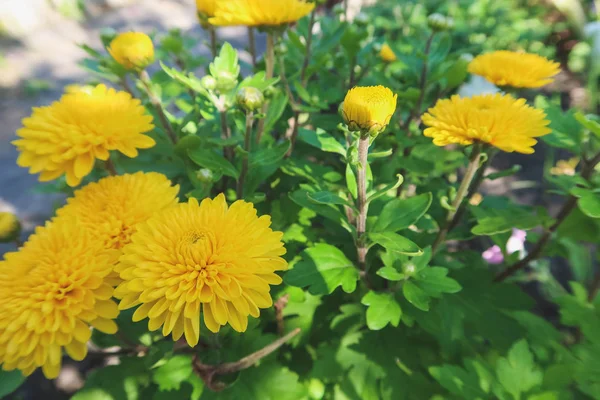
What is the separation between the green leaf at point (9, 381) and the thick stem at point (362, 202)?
39.1 inches

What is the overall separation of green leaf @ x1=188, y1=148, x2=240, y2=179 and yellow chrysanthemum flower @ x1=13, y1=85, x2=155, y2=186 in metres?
0.14

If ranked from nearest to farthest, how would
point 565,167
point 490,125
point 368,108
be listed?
point 368,108
point 490,125
point 565,167

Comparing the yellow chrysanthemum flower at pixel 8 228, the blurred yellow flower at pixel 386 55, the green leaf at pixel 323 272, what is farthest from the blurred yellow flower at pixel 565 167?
the yellow chrysanthemum flower at pixel 8 228

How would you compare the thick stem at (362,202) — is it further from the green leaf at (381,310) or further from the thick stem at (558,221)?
the thick stem at (558,221)

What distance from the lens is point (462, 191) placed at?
3.76 ft

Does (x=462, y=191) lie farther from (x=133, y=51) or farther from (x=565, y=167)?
(x=565, y=167)

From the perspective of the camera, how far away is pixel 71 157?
3.51ft

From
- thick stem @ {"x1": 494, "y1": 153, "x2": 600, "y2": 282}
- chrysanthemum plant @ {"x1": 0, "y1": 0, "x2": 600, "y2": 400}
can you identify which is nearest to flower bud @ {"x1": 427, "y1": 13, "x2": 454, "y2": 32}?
chrysanthemum plant @ {"x1": 0, "y1": 0, "x2": 600, "y2": 400}

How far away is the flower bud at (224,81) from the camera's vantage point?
1.10m

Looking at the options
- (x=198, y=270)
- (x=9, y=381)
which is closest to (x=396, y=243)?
(x=198, y=270)

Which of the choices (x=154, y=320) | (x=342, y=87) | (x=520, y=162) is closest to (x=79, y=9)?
(x=342, y=87)

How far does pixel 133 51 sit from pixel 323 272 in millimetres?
859

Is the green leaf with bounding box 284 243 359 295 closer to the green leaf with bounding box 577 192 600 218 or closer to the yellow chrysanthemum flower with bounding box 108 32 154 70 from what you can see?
the green leaf with bounding box 577 192 600 218

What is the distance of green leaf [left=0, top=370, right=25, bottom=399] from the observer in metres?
1.09
